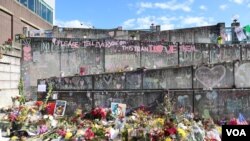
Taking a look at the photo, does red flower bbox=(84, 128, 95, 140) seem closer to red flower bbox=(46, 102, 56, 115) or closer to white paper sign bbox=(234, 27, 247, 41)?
red flower bbox=(46, 102, 56, 115)

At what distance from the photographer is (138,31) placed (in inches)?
1011

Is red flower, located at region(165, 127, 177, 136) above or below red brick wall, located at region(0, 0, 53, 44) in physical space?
below

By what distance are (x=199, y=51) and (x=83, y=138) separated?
11387mm

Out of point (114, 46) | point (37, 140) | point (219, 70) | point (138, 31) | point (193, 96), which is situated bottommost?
point (37, 140)

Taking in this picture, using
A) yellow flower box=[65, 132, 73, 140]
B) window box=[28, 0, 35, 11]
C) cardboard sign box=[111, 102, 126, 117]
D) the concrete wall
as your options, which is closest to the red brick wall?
window box=[28, 0, 35, 11]

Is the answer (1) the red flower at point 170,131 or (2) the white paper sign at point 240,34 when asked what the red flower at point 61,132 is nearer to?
(1) the red flower at point 170,131

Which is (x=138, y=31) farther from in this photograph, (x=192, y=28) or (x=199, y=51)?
(x=199, y=51)

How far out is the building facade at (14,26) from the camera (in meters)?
16.6

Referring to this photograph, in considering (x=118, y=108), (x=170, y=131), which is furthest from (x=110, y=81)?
(x=170, y=131)

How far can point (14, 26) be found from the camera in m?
27.8

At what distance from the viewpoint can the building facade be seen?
16562 mm

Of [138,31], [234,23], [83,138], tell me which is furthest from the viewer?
[138,31]

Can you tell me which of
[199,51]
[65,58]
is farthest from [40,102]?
[199,51]

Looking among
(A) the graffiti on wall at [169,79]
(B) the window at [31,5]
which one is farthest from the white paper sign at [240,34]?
(B) the window at [31,5]
